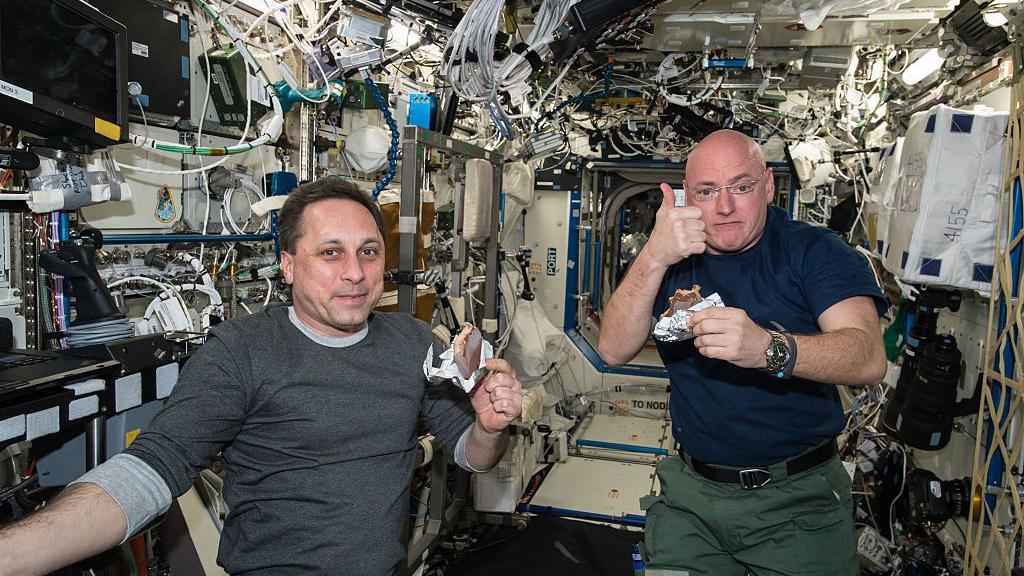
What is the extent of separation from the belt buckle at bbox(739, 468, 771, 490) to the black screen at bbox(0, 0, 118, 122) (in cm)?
277

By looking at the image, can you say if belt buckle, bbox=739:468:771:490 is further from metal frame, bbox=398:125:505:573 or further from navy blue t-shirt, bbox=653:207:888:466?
metal frame, bbox=398:125:505:573

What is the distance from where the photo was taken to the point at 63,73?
222cm

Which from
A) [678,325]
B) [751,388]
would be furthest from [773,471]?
[678,325]

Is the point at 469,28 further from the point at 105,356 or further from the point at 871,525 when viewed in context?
the point at 871,525

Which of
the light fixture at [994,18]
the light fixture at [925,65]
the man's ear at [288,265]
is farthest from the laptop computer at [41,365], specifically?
the light fixture at [925,65]

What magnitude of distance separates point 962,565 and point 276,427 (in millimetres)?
3893

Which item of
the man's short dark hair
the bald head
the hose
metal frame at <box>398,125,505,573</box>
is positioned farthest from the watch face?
the hose

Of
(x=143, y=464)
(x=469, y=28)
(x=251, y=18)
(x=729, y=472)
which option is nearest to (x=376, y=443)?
(x=143, y=464)

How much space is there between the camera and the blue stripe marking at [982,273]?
138 inches

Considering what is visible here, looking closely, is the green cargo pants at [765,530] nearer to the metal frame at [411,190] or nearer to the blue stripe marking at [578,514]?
the metal frame at [411,190]

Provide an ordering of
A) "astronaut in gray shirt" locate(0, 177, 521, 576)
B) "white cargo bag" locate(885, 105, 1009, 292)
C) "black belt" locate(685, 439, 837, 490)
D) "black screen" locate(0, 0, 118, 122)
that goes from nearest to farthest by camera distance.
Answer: "astronaut in gray shirt" locate(0, 177, 521, 576)
"black screen" locate(0, 0, 118, 122)
"black belt" locate(685, 439, 837, 490)
"white cargo bag" locate(885, 105, 1009, 292)

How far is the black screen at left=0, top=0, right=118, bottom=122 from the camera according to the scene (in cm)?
201

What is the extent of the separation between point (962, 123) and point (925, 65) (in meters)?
1.06

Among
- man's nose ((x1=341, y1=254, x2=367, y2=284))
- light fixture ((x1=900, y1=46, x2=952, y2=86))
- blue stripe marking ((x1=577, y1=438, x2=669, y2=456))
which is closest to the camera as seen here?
man's nose ((x1=341, y1=254, x2=367, y2=284))
